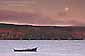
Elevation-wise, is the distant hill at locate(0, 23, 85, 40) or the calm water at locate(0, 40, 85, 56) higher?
the distant hill at locate(0, 23, 85, 40)

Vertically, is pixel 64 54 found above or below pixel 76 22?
below

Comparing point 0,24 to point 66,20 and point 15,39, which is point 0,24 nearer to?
point 15,39

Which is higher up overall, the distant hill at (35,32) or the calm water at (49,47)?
the distant hill at (35,32)

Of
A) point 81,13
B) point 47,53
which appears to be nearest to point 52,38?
point 47,53

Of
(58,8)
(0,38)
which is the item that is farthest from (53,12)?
(0,38)

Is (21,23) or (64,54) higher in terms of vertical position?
(21,23)

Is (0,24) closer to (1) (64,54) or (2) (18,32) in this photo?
(2) (18,32)
